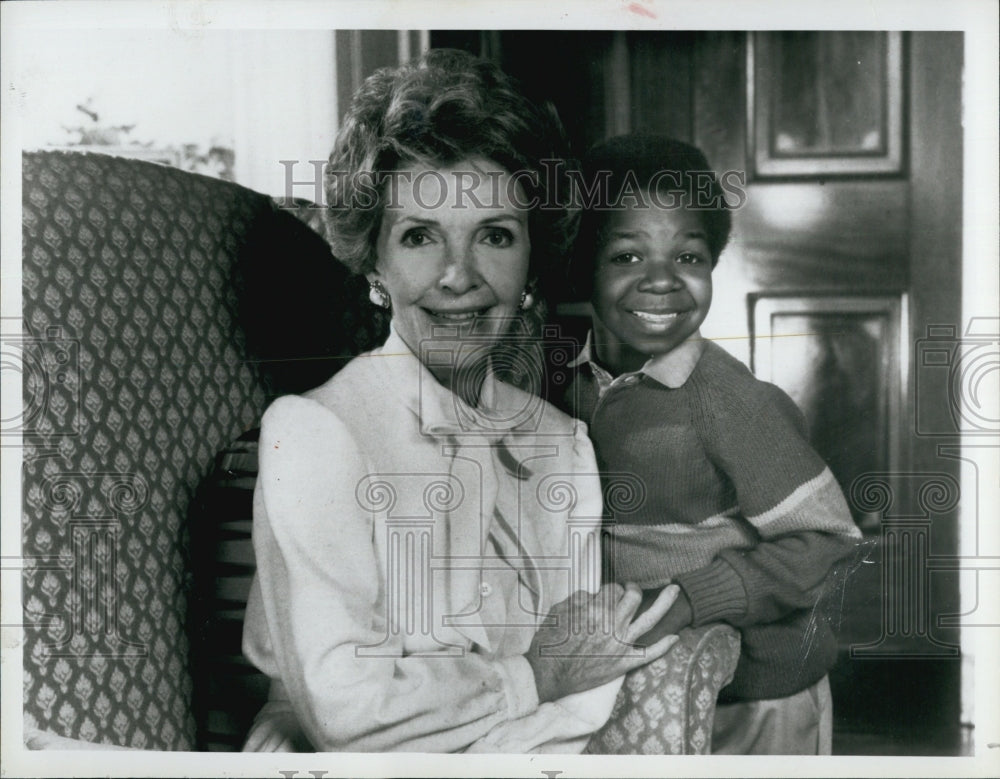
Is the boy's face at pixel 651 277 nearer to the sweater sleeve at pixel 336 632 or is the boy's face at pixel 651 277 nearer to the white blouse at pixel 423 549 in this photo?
the white blouse at pixel 423 549

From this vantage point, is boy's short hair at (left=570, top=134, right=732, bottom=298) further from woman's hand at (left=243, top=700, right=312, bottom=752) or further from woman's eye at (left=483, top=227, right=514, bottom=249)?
Result: woman's hand at (left=243, top=700, right=312, bottom=752)

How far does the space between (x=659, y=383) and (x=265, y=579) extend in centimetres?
83

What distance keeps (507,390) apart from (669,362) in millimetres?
315

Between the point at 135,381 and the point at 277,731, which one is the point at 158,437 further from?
the point at 277,731

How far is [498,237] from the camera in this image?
197cm

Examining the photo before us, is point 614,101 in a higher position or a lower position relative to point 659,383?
higher

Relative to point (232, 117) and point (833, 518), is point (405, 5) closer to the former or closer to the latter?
point (232, 117)

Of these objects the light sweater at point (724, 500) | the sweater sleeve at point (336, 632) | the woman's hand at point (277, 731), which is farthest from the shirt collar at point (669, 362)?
the woman's hand at point (277, 731)

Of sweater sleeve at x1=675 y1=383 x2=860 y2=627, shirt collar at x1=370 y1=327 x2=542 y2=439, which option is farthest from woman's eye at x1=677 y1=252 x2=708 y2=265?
shirt collar at x1=370 y1=327 x2=542 y2=439

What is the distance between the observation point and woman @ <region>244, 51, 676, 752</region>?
195 centimetres

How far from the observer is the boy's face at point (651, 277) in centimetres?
198

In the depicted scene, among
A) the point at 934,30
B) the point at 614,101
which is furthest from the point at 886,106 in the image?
the point at 614,101

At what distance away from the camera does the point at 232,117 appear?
2018 millimetres

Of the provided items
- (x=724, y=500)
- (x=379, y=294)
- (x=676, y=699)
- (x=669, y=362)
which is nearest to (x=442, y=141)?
(x=379, y=294)
